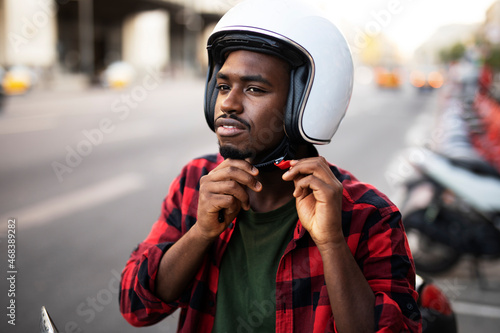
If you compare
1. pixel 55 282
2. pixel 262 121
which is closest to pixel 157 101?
pixel 55 282

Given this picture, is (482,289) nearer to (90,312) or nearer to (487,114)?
(90,312)

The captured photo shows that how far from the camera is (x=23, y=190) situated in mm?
6031

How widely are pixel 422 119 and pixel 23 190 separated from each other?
13180mm

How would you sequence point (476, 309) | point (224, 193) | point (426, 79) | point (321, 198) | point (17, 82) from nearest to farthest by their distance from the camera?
point (321, 198), point (224, 193), point (476, 309), point (17, 82), point (426, 79)

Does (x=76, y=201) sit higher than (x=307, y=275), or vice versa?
(x=307, y=275)

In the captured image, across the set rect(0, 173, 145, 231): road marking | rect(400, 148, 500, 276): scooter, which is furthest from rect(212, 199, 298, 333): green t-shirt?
rect(0, 173, 145, 231): road marking

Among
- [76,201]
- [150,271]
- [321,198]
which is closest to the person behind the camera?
[321,198]

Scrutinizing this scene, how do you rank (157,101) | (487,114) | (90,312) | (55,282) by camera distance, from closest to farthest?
(90,312)
(55,282)
(487,114)
(157,101)

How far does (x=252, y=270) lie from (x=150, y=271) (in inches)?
13.8

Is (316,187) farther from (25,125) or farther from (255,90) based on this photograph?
(25,125)

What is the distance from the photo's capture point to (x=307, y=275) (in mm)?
1570

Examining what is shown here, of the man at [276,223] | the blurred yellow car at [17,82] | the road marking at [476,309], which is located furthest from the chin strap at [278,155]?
the blurred yellow car at [17,82]

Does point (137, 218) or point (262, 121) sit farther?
point (137, 218)

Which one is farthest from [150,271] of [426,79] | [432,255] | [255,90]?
[426,79]
